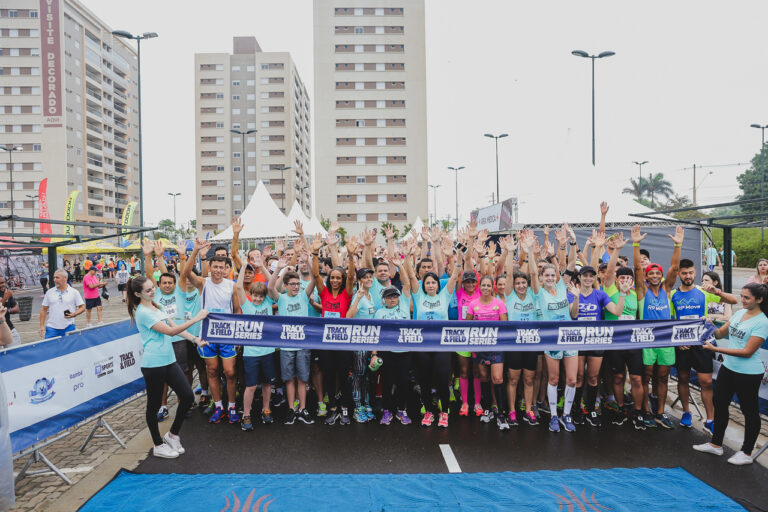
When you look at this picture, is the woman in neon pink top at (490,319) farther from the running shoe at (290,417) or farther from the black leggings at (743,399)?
the running shoe at (290,417)

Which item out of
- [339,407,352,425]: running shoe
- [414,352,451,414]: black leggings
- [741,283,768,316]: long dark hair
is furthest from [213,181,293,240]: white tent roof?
[741,283,768,316]: long dark hair

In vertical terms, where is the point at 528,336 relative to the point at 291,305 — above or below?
below

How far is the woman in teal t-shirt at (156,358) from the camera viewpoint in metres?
4.94

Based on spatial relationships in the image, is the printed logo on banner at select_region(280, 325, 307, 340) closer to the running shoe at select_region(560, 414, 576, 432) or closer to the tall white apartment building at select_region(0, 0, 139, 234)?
the running shoe at select_region(560, 414, 576, 432)

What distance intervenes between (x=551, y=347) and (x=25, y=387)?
225 inches

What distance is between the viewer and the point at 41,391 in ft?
15.8

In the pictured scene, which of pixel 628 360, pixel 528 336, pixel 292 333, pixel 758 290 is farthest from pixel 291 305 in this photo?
pixel 758 290

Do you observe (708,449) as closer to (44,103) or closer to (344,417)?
(344,417)

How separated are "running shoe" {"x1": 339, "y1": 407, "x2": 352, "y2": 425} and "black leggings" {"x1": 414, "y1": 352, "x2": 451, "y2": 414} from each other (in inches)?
39.8

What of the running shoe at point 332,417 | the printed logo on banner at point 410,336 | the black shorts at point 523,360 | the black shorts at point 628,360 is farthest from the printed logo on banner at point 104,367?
the black shorts at point 628,360

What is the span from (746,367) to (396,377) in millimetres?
3784

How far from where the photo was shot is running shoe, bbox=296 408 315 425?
612cm

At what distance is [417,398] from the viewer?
7.10m

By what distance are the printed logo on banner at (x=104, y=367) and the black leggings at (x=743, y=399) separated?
6.95 metres
